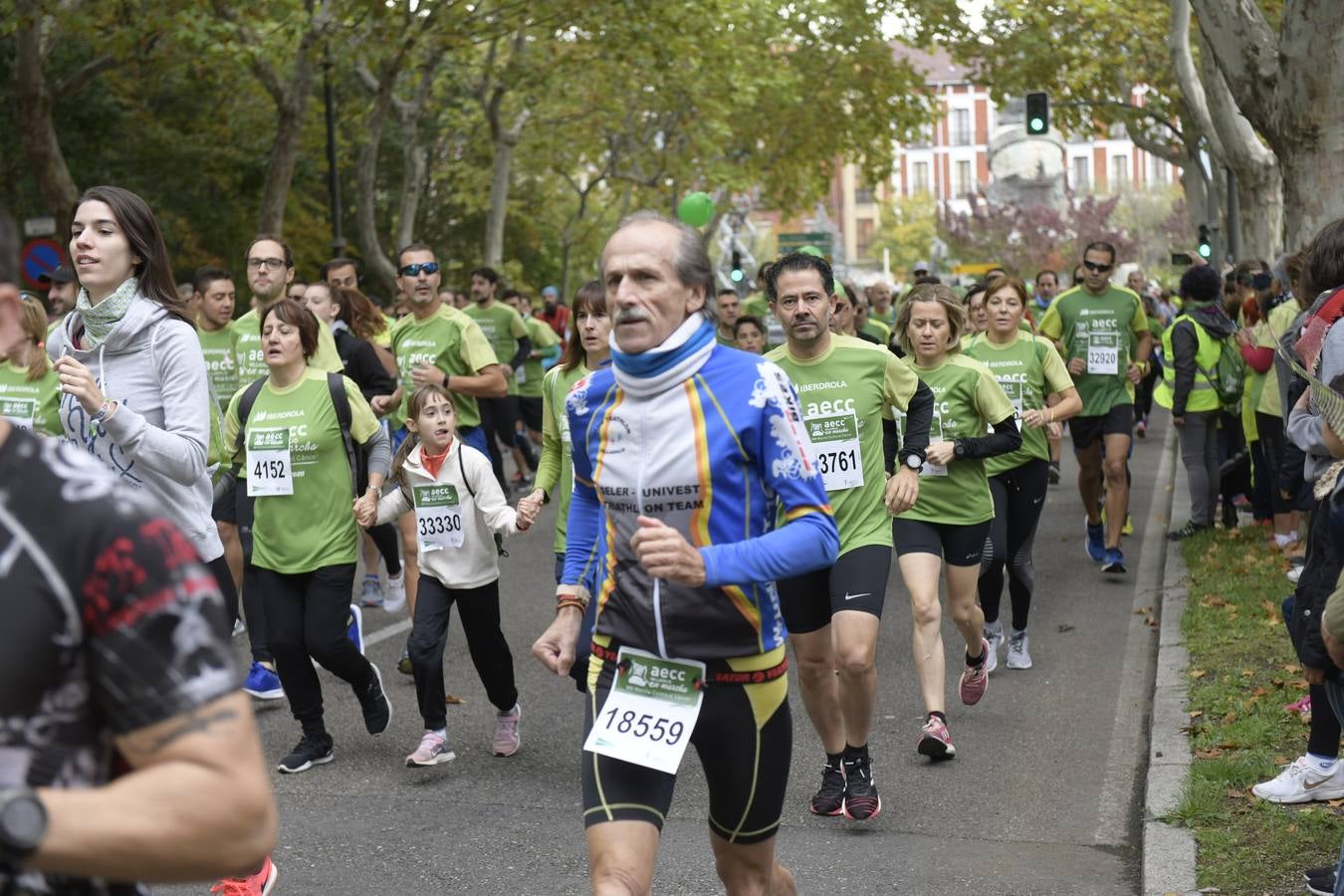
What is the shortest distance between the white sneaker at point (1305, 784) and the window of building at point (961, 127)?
120 metres

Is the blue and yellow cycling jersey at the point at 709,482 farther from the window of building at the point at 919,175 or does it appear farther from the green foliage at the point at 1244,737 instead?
the window of building at the point at 919,175

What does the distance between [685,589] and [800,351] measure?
8.79 ft

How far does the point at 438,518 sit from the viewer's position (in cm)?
728

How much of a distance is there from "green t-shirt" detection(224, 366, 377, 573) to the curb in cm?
318

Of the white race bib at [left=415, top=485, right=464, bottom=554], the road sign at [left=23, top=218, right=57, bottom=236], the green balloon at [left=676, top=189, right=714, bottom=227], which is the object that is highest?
the road sign at [left=23, top=218, right=57, bottom=236]

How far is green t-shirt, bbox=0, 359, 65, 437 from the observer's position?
6062mm

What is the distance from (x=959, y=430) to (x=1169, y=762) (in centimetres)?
168

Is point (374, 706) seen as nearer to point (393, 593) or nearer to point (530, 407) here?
point (393, 593)

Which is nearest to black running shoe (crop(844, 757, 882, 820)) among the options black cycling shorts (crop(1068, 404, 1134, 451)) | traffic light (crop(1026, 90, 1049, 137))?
Result: black cycling shorts (crop(1068, 404, 1134, 451))

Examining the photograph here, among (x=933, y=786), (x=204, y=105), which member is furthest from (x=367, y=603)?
(x=204, y=105)

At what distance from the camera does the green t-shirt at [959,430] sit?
289 inches

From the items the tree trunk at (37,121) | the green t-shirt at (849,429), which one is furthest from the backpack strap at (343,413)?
the tree trunk at (37,121)

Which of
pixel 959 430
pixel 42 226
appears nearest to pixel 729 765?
pixel 959 430

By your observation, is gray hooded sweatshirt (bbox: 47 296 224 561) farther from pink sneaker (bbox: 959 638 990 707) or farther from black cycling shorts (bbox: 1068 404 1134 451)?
black cycling shorts (bbox: 1068 404 1134 451)
